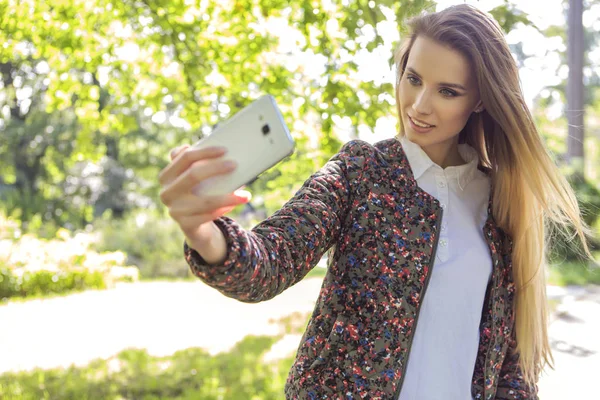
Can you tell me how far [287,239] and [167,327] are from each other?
7529 millimetres

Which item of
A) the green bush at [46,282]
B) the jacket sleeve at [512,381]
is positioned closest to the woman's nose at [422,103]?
the jacket sleeve at [512,381]

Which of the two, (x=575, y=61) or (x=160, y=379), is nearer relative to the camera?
(x=160, y=379)

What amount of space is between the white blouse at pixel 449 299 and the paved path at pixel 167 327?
156 inches

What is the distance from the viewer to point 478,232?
2.03 m

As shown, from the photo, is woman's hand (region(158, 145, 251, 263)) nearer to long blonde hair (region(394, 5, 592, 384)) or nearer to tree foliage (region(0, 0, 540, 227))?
long blonde hair (region(394, 5, 592, 384))

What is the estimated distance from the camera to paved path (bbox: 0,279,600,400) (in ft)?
21.4

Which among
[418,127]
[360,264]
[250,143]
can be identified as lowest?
[360,264]

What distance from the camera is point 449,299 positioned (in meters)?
1.84

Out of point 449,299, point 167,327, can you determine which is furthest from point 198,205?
point 167,327

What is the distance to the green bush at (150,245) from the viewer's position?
14.3 m

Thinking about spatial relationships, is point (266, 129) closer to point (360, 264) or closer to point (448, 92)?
point (360, 264)

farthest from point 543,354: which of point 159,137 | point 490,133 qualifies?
point 159,137

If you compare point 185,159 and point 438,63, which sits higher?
point 438,63

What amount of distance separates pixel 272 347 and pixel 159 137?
1531 centimetres
